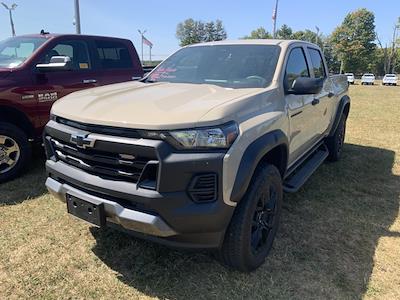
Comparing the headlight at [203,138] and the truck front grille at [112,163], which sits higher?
the headlight at [203,138]

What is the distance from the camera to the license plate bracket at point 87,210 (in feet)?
8.45

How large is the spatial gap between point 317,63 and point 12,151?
13.5 ft

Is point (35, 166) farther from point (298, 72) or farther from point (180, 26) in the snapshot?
point (180, 26)

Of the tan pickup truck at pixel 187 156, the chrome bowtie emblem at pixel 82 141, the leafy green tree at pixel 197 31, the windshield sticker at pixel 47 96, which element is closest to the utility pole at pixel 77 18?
the windshield sticker at pixel 47 96

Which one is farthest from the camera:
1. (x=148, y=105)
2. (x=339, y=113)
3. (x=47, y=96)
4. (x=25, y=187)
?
(x=339, y=113)

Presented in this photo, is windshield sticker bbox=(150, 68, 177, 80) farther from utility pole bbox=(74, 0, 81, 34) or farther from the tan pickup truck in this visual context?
utility pole bbox=(74, 0, 81, 34)

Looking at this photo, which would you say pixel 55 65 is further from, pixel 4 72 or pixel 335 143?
pixel 335 143

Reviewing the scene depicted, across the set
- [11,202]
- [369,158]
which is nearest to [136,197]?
[11,202]

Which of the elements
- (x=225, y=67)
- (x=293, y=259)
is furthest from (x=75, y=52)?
(x=293, y=259)

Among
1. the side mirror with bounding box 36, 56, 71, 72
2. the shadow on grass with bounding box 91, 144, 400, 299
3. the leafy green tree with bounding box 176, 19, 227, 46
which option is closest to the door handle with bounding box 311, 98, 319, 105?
the shadow on grass with bounding box 91, 144, 400, 299

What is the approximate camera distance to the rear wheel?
4.64 meters

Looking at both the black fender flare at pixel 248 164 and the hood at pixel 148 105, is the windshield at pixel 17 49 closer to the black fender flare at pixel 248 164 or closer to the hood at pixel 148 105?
the hood at pixel 148 105

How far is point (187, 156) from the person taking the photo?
2373 millimetres

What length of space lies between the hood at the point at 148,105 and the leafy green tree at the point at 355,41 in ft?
231
